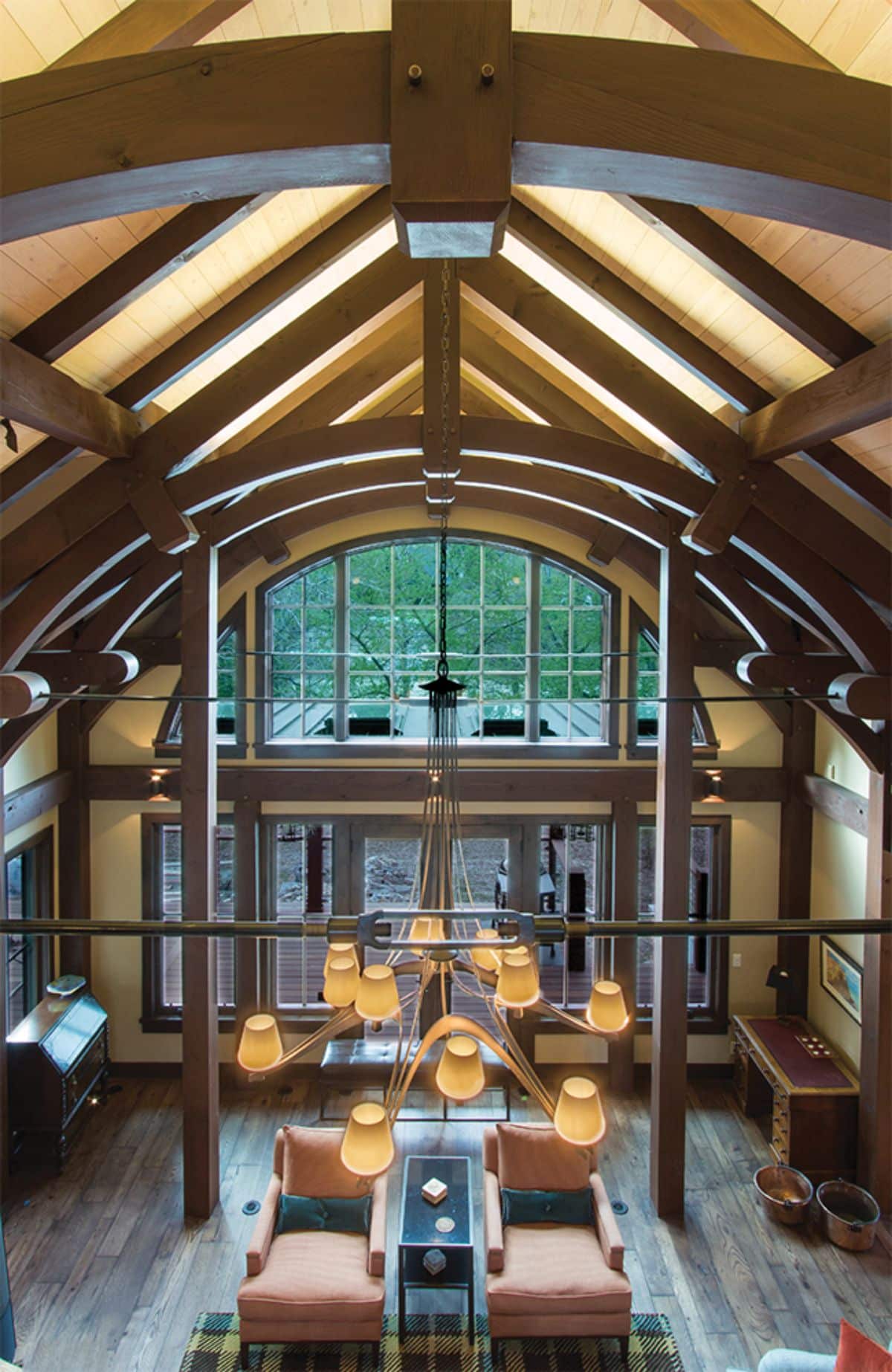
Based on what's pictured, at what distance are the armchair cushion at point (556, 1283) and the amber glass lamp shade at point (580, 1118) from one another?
1.31m

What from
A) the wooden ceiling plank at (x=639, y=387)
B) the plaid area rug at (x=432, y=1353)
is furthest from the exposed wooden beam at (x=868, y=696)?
the plaid area rug at (x=432, y=1353)

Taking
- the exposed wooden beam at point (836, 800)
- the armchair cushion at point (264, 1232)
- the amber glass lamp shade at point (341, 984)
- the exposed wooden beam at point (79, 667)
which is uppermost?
the exposed wooden beam at point (79, 667)

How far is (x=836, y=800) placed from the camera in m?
6.56

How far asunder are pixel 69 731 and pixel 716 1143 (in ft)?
20.7

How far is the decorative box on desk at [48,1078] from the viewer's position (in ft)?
19.8

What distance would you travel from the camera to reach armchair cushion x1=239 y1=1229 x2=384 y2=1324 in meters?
4.25

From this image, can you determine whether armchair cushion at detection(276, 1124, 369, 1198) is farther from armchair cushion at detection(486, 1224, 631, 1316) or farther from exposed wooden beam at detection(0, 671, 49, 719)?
exposed wooden beam at detection(0, 671, 49, 719)

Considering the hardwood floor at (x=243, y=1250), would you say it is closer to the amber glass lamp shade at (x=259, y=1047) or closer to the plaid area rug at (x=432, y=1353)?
the plaid area rug at (x=432, y=1353)

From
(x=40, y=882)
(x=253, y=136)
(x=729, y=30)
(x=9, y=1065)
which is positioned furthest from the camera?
(x=40, y=882)

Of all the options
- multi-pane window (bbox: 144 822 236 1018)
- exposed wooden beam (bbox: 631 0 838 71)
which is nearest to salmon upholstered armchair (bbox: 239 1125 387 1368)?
multi-pane window (bbox: 144 822 236 1018)

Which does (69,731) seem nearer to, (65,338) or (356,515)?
(356,515)

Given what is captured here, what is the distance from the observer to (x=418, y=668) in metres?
7.57

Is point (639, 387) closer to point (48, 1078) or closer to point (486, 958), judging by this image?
point (486, 958)

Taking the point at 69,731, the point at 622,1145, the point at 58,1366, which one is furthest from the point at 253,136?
the point at 622,1145
